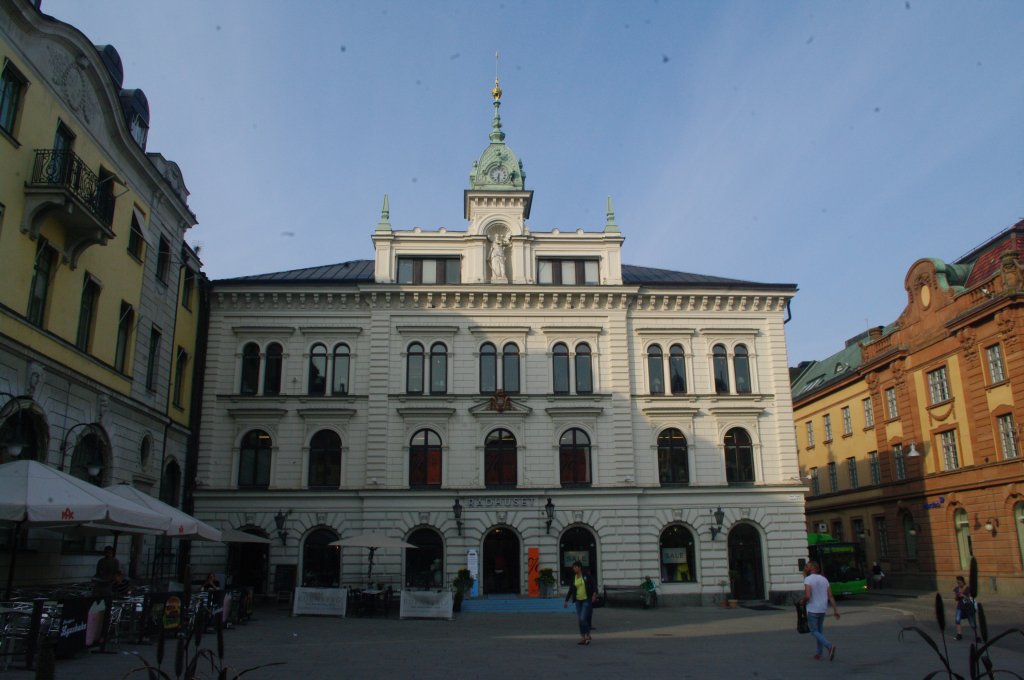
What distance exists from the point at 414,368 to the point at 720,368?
550 inches

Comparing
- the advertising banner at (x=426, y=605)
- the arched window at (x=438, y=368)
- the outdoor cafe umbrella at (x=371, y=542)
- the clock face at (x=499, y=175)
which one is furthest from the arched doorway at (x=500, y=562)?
the clock face at (x=499, y=175)

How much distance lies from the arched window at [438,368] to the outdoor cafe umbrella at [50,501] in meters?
18.8

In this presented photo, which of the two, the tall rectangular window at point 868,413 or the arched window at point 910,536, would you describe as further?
the tall rectangular window at point 868,413

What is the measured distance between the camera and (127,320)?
2770 cm

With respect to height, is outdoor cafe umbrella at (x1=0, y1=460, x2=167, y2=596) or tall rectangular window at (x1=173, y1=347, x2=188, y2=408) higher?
tall rectangular window at (x1=173, y1=347, x2=188, y2=408)

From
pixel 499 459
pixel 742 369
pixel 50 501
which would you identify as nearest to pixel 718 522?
pixel 742 369

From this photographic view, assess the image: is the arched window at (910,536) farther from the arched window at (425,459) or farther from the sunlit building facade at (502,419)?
the arched window at (425,459)

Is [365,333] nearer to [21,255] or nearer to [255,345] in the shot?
[255,345]

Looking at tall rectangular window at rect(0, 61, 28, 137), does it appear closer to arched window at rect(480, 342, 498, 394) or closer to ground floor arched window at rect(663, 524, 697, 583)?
arched window at rect(480, 342, 498, 394)

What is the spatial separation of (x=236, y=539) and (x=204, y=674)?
1718cm

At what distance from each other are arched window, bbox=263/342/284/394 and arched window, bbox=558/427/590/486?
12.8m

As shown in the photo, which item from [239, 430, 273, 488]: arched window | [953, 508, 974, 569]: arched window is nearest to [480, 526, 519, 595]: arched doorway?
[239, 430, 273, 488]: arched window

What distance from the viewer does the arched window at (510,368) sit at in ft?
118

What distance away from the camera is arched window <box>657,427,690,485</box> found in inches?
1399
